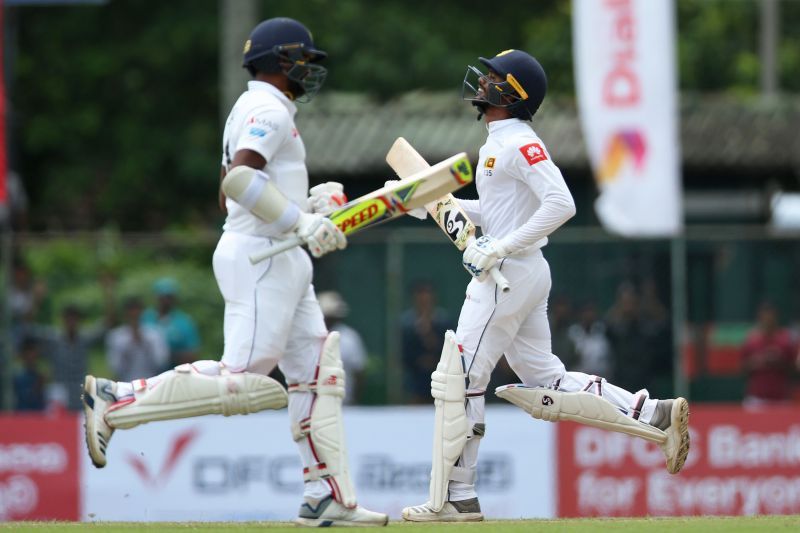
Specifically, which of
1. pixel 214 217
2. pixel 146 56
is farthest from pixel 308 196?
pixel 146 56

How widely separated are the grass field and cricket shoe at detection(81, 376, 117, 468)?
0.40 meters

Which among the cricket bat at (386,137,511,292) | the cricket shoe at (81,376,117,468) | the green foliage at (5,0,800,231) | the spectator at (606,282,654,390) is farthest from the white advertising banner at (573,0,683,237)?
the green foliage at (5,0,800,231)

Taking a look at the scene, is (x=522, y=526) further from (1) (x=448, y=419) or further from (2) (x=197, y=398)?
(2) (x=197, y=398)

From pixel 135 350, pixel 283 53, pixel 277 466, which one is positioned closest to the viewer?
pixel 283 53

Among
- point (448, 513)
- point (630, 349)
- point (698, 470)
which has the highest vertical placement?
point (630, 349)

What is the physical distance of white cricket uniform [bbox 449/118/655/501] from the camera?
8.25 m

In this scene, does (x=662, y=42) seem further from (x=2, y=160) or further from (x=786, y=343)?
(x=2, y=160)

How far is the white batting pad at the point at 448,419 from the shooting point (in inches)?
328

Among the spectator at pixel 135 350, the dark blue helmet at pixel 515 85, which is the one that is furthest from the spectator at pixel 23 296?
the dark blue helmet at pixel 515 85

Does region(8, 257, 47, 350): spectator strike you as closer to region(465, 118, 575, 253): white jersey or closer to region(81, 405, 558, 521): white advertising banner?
region(81, 405, 558, 521): white advertising banner

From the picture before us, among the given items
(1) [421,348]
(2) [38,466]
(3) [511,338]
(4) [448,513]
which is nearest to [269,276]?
(3) [511,338]

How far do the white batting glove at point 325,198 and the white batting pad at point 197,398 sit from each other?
933 millimetres

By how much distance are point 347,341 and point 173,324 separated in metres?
1.79

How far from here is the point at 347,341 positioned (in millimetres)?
14766
